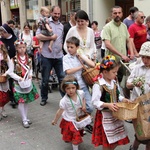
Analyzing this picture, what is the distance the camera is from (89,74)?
3.79 m

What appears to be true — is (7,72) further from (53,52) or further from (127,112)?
(127,112)

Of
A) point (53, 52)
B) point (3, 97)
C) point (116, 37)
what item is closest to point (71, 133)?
point (3, 97)

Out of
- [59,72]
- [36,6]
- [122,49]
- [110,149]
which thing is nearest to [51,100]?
[59,72]

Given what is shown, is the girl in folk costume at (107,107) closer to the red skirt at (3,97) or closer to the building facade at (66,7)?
the red skirt at (3,97)

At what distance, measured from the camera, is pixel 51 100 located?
6098 mm

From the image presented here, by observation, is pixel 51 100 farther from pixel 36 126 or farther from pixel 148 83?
pixel 148 83

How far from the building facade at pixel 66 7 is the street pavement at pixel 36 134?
251 inches

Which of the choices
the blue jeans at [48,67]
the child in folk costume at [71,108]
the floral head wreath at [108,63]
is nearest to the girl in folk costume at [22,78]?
the blue jeans at [48,67]

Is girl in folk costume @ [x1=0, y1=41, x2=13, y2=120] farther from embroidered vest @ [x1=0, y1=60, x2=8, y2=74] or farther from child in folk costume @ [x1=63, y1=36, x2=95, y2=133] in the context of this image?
child in folk costume @ [x1=63, y1=36, x2=95, y2=133]

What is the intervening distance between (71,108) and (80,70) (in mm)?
756

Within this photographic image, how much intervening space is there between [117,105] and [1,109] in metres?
3.38

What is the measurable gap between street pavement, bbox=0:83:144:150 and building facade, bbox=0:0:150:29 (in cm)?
637

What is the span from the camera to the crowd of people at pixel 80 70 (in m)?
2.99

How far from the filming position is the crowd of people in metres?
2.99
